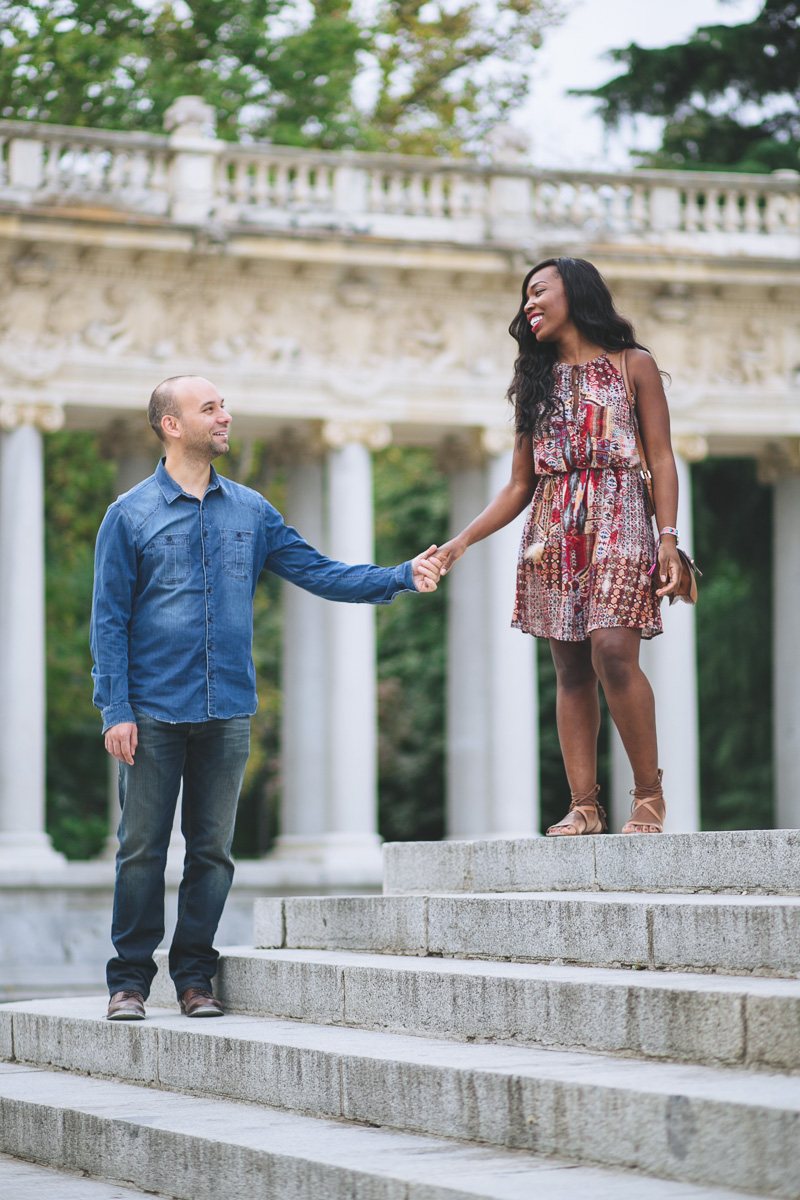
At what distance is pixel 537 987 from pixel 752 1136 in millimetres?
2340

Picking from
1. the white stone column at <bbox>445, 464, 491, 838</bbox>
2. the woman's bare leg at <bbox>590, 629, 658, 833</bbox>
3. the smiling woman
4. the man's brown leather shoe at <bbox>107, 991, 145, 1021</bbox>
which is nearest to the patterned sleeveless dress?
the smiling woman

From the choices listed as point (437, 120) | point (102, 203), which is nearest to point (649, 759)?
point (102, 203)

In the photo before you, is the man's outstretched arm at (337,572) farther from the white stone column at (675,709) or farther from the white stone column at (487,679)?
the white stone column at (675,709)

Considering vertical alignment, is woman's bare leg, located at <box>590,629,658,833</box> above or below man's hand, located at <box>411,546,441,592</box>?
below

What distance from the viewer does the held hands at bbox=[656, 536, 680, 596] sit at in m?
11.5

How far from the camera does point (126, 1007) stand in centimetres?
1127

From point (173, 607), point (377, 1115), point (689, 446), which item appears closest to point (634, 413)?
point (173, 607)

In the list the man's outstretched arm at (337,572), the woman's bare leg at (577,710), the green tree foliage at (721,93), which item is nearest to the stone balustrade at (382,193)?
the green tree foliage at (721,93)

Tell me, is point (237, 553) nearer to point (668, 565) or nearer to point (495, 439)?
point (668, 565)

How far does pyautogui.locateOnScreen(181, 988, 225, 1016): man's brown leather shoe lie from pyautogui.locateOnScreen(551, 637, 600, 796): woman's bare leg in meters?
2.76

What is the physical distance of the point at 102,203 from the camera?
33500 mm

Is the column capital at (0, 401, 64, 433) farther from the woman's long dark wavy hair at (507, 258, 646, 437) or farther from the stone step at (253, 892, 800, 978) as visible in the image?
the woman's long dark wavy hair at (507, 258, 646, 437)

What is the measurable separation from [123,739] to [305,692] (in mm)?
25420

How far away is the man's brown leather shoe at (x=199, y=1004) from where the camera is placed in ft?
37.2
